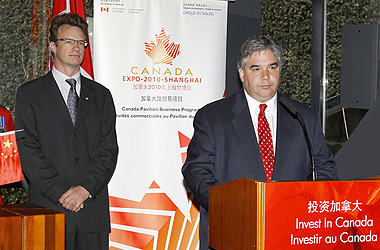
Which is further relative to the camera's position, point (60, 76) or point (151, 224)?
point (151, 224)

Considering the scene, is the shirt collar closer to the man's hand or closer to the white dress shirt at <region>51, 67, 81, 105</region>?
the white dress shirt at <region>51, 67, 81, 105</region>

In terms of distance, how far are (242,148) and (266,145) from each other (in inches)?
4.9

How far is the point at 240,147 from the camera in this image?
2.32 meters

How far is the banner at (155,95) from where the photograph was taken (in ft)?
12.8

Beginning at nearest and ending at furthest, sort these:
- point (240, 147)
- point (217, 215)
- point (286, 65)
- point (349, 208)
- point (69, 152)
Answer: point (349, 208)
point (217, 215)
point (240, 147)
point (69, 152)
point (286, 65)

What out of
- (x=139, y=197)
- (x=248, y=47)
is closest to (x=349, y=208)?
(x=248, y=47)

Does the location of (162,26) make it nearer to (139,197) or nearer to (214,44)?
(214,44)

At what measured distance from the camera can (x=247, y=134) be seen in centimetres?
231

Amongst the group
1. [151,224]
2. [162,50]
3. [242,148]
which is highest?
[162,50]

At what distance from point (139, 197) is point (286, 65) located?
263cm

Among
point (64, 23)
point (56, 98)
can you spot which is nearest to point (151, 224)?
point (56, 98)

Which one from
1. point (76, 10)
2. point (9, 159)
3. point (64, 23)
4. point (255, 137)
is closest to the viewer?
point (9, 159)

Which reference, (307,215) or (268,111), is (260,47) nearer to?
(268,111)

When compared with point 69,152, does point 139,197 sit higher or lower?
lower
